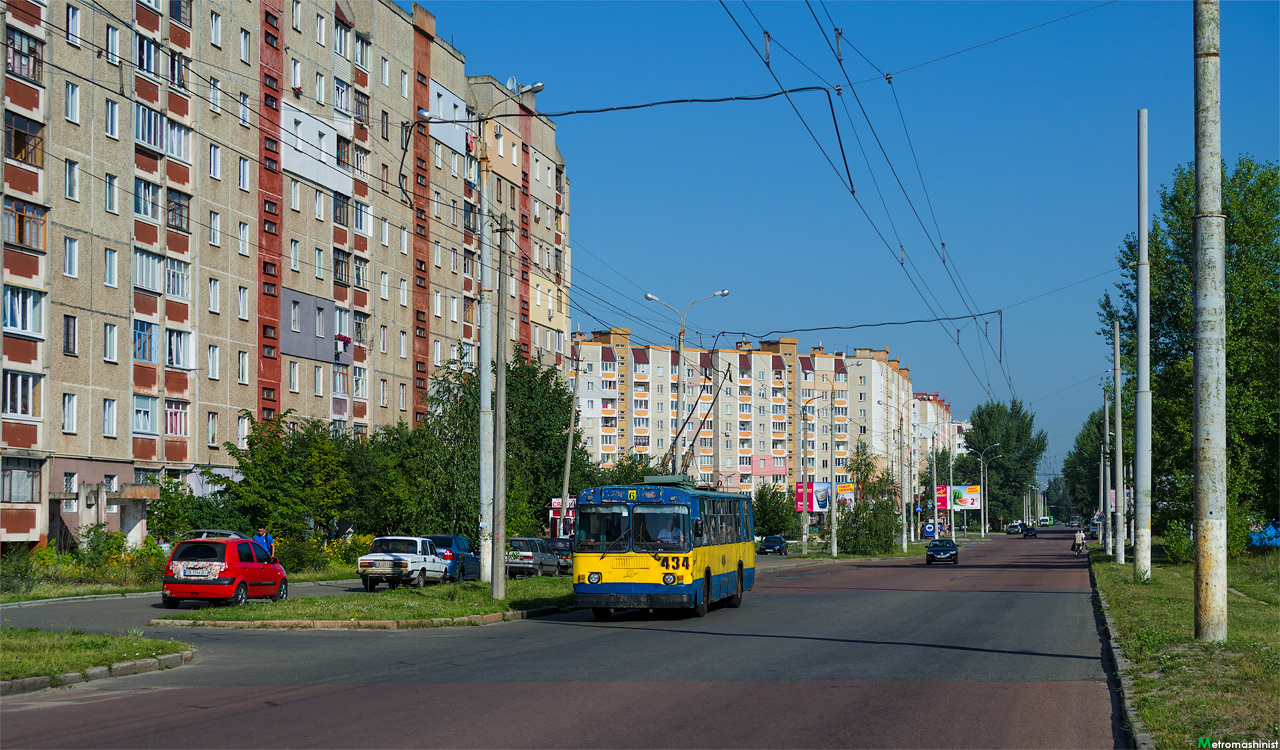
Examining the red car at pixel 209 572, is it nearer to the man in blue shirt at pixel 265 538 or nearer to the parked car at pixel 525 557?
the man in blue shirt at pixel 265 538

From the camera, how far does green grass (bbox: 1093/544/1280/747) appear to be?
9.73m

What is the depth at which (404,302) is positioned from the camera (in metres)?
70.2

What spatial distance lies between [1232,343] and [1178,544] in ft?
27.2

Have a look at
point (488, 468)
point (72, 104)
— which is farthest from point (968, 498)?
point (488, 468)

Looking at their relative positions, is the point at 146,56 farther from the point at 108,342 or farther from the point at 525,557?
the point at 525,557

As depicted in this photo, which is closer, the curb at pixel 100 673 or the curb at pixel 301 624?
Result: the curb at pixel 100 673

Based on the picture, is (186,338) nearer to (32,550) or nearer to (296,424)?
(296,424)

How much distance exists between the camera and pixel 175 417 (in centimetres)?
5056

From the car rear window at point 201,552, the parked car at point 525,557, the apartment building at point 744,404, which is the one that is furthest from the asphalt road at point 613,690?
the apartment building at point 744,404

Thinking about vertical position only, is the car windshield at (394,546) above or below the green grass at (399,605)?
above

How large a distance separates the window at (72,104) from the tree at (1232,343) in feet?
130

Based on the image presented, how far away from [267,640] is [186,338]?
1366 inches

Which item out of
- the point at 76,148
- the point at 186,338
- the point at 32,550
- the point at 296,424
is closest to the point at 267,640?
the point at 32,550

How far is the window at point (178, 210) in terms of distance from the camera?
50.8m
